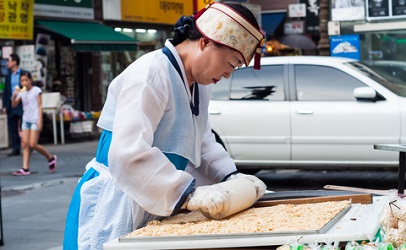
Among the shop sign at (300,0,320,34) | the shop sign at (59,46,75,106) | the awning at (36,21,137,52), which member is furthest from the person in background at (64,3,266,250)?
the shop sign at (300,0,320,34)

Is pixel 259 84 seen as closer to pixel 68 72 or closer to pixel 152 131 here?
pixel 152 131

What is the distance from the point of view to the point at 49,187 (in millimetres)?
11398

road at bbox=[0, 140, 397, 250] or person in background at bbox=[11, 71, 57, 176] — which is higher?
person in background at bbox=[11, 71, 57, 176]

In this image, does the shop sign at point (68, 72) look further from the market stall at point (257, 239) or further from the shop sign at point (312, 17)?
the market stall at point (257, 239)

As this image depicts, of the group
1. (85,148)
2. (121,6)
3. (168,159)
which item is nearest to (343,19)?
(85,148)

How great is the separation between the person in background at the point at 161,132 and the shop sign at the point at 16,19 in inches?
597

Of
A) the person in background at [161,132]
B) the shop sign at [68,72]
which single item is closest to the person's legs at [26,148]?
the shop sign at [68,72]

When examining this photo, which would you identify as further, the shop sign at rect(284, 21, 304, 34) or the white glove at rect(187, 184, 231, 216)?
the shop sign at rect(284, 21, 304, 34)

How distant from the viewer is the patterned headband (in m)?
2.88

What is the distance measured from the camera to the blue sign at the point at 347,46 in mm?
13570

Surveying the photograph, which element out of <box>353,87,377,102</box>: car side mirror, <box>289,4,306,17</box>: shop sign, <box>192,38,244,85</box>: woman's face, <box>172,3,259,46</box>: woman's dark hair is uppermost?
<box>289,4,306,17</box>: shop sign

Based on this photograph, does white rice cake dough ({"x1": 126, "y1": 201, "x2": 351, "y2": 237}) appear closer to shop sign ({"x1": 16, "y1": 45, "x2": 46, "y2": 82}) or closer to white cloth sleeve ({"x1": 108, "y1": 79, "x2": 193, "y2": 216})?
white cloth sleeve ({"x1": 108, "y1": 79, "x2": 193, "y2": 216})

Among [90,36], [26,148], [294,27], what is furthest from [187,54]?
[294,27]

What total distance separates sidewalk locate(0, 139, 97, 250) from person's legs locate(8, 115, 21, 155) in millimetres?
283
